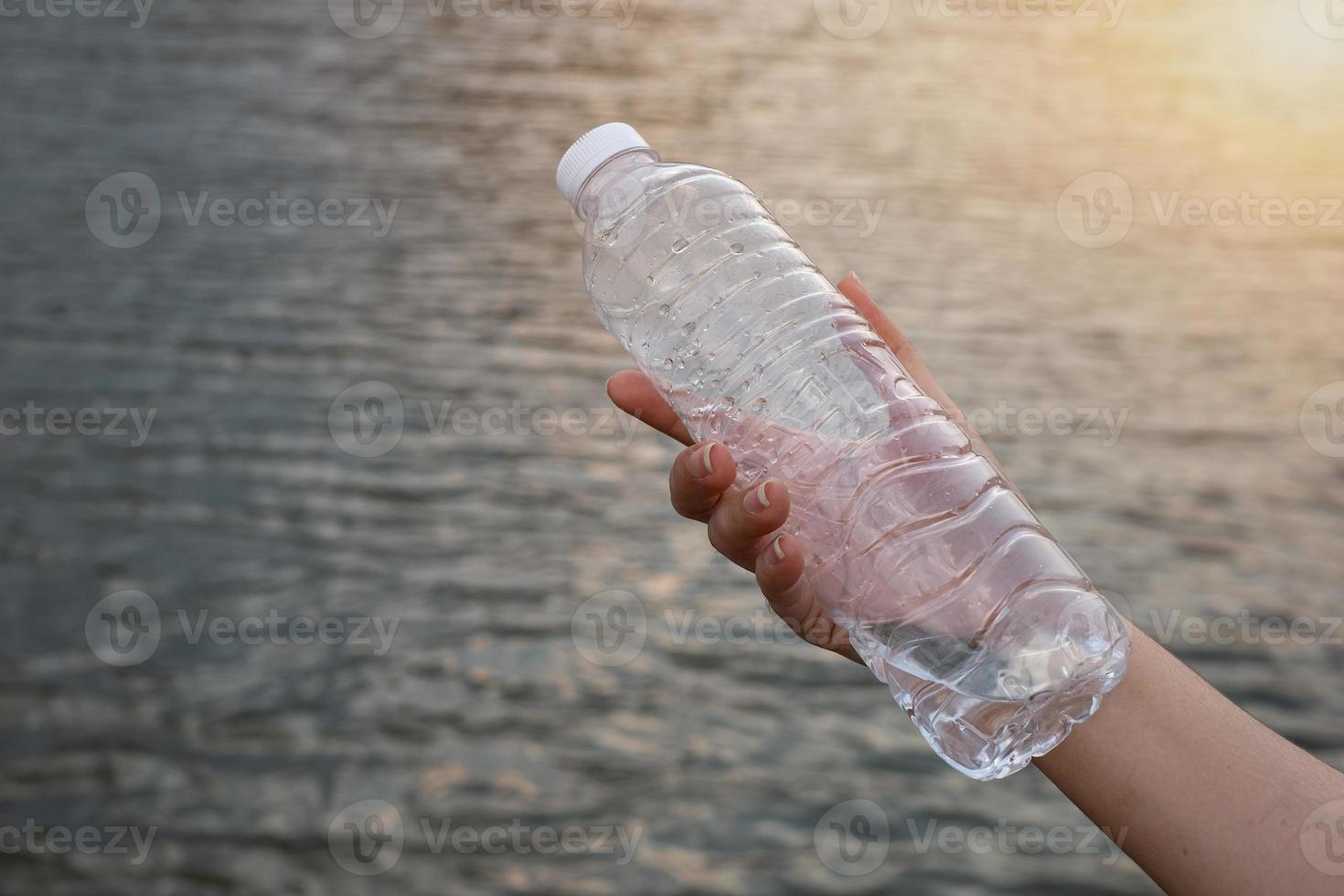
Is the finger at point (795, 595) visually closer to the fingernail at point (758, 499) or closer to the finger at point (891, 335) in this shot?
the fingernail at point (758, 499)

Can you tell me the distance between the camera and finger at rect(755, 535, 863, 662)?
171 centimetres

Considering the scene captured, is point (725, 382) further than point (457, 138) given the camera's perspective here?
No

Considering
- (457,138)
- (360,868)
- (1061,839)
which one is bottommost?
(1061,839)

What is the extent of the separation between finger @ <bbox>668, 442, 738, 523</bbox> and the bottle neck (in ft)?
1.68

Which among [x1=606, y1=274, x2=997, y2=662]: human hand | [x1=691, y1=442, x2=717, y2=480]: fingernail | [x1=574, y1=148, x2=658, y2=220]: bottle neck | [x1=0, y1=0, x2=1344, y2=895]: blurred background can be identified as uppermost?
[x1=574, y1=148, x2=658, y2=220]: bottle neck

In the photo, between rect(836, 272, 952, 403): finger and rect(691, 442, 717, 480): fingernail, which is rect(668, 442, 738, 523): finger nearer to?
rect(691, 442, 717, 480): fingernail

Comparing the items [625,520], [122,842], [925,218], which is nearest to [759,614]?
[625,520]

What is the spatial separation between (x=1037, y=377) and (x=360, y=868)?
405 cm

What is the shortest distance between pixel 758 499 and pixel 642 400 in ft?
1.79

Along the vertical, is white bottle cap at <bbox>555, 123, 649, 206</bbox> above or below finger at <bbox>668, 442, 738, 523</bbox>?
above

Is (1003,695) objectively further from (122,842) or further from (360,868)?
(122,842)

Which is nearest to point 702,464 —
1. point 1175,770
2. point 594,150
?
point 594,150

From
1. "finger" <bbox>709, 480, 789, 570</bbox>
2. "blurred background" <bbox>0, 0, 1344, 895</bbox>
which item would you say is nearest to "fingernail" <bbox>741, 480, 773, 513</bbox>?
"finger" <bbox>709, 480, 789, 570</bbox>

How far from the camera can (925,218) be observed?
800cm
